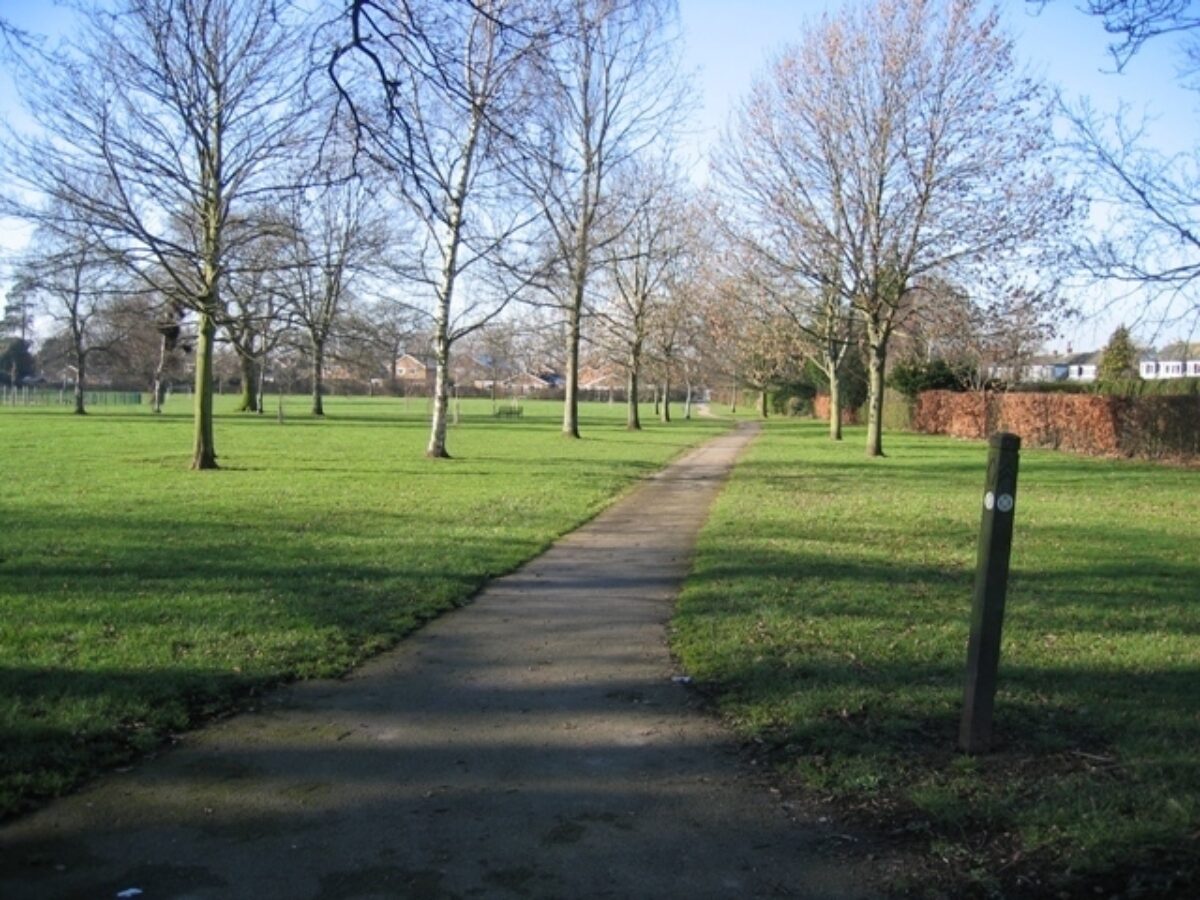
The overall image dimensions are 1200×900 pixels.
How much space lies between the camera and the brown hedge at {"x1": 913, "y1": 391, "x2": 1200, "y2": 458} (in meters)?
28.8

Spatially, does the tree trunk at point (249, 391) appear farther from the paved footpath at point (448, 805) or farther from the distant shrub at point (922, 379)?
the paved footpath at point (448, 805)

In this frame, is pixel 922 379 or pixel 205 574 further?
pixel 922 379

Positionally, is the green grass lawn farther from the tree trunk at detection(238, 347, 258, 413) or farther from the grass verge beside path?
the tree trunk at detection(238, 347, 258, 413)

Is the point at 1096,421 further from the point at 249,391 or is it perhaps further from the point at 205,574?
the point at 249,391

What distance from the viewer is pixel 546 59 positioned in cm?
760

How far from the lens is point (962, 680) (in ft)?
19.4

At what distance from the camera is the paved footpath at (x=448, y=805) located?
3570mm

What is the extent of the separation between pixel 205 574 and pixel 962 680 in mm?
6403

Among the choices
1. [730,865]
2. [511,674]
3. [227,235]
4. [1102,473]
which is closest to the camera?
[730,865]

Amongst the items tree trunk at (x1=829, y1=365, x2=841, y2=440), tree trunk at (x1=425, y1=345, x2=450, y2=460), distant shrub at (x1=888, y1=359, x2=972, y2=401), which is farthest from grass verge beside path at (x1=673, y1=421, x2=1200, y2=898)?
distant shrub at (x1=888, y1=359, x2=972, y2=401)

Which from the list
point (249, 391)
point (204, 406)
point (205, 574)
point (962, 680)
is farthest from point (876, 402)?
point (249, 391)

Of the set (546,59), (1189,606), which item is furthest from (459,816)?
Result: (1189,606)

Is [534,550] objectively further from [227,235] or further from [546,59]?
[227,235]

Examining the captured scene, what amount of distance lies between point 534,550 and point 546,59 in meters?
5.32
